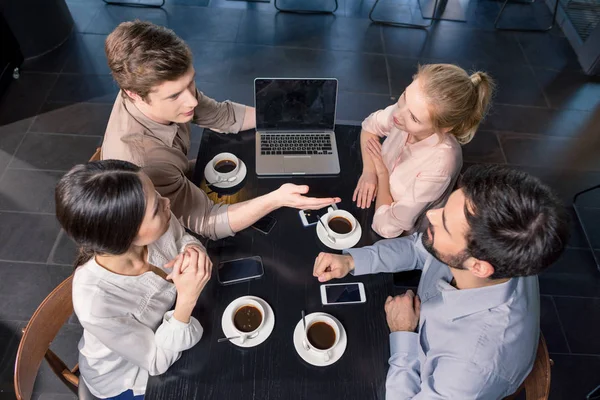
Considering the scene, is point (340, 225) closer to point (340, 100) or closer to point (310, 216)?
point (310, 216)

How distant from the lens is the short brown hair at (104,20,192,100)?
1.43 metres

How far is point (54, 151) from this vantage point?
2.92 m

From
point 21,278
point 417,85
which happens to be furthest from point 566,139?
point 21,278

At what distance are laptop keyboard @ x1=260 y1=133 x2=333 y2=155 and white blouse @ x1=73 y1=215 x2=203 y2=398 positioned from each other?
1.79 ft

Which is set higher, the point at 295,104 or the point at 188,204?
the point at 295,104

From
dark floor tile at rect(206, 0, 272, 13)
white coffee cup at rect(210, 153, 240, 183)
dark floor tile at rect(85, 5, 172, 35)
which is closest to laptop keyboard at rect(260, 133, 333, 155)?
white coffee cup at rect(210, 153, 240, 183)

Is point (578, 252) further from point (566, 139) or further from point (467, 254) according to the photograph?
point (467, 254)

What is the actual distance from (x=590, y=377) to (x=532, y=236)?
5.32 ft

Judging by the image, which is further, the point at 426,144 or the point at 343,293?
the point at 426,144

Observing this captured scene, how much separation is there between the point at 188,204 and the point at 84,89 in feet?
7.57

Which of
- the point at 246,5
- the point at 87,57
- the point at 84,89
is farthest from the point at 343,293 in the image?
the point at 246,5

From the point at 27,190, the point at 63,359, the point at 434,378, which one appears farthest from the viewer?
the point at 27,190

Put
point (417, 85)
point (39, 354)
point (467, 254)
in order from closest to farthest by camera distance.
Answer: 1. point (467, 254)
2. point (39, 354)
3. point (417, 85)

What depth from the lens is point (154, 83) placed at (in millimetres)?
1461
